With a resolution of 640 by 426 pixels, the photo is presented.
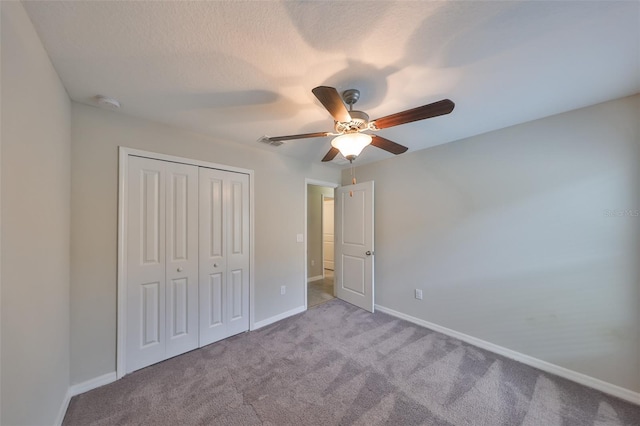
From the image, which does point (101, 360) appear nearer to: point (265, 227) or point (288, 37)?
point (265, 227)

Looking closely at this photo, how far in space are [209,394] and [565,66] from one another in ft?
11.0

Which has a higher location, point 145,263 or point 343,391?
point 145,263

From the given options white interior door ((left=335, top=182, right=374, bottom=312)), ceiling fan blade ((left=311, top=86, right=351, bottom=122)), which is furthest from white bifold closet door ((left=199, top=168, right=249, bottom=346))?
ceiling fan blade ((left=311, top=86, right=351, bottom=122))

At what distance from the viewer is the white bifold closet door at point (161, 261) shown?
2020 millimetres

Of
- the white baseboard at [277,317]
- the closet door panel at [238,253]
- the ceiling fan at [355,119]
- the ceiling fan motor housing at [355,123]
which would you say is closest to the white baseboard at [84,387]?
the closet door panel at [238,253]

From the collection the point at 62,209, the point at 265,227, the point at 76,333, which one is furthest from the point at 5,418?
the point at 265,227

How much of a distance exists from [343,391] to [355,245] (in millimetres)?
2009

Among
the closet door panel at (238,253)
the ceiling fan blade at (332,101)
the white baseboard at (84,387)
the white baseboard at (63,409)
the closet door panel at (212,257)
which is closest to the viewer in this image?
the ceiling fan blade at (332,101)

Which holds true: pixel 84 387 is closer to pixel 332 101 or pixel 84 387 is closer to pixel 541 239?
pixel 332 101

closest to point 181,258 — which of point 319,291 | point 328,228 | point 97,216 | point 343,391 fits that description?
point 97,216

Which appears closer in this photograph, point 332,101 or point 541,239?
point 332,101

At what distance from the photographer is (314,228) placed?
511cm

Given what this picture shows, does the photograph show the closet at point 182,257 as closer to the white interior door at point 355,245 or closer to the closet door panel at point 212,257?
the closet door panel at point 212,257

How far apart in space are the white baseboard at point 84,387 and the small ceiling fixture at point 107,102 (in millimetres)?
2188
